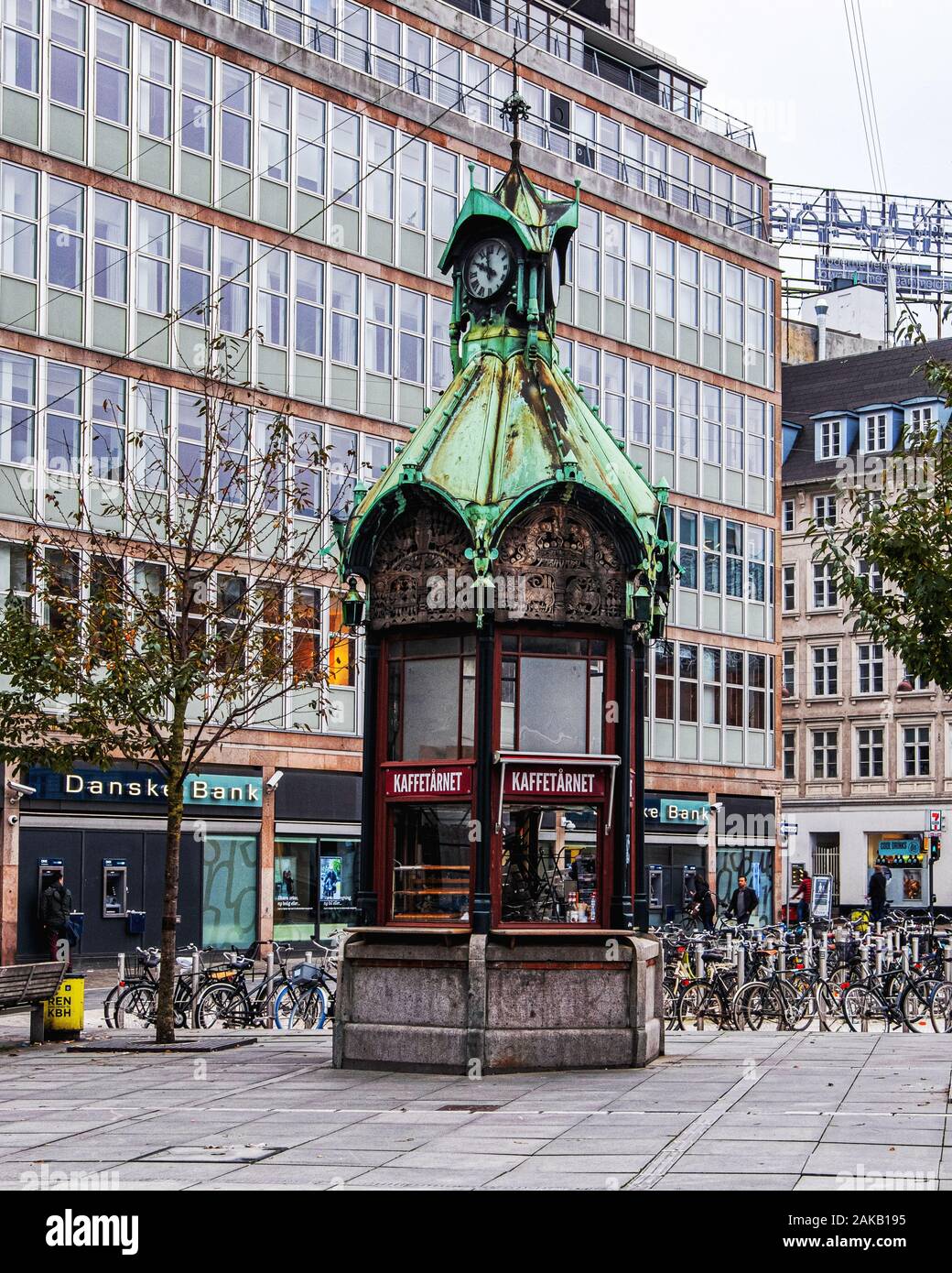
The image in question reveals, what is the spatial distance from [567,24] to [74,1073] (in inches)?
1544

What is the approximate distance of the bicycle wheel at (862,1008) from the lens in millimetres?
23344

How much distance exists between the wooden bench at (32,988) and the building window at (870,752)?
6131cm

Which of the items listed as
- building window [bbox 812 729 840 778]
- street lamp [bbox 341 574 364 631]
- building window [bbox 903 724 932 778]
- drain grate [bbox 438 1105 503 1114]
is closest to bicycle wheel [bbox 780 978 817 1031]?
street lamp [bbox 341 574 364 631]

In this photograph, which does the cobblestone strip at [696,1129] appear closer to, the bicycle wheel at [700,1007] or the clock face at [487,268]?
the bicycle wheel at [700,1007]

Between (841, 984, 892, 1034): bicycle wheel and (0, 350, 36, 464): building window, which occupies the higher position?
(0, 350, 36, 464): building window

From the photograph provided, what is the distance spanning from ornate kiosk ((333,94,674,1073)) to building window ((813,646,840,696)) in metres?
63.9

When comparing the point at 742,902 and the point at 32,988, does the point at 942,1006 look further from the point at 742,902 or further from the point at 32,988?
the point at 742,902

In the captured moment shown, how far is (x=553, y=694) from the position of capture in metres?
19.0

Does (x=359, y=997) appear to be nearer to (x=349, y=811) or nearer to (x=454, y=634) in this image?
(x=454, y=634)

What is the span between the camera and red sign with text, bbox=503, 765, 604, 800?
18.5m

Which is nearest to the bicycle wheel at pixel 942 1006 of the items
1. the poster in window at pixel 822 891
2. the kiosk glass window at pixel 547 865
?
the kiosk glass window at pixel 547 865

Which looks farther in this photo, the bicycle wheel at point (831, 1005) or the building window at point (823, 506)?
the building window at point (823, 506)

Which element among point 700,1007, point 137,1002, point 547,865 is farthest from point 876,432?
point 547,865

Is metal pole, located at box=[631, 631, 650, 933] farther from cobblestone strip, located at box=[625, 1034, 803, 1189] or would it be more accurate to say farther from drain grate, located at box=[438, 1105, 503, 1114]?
drain grate, located at box=[438, 1105, 503, 1114]
